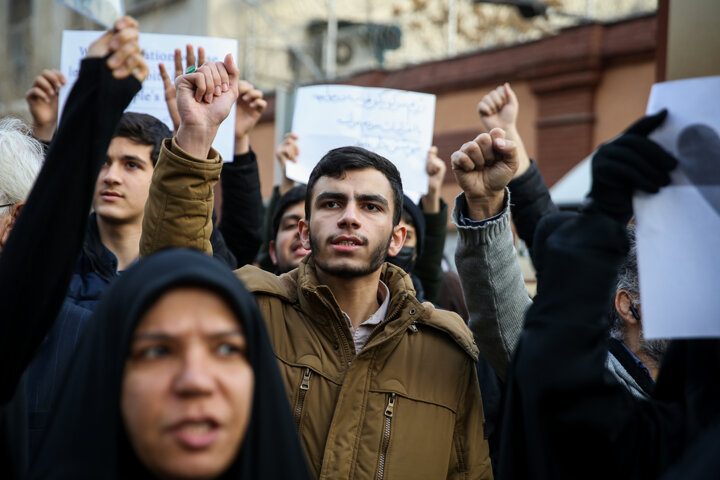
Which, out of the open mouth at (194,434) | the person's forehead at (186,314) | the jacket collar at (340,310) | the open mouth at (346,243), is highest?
the open mouth at (346,243)

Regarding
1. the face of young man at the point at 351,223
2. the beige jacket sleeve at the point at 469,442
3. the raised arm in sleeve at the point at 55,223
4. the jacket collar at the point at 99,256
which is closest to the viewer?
the raised arm in sleeve at the point at 55,223

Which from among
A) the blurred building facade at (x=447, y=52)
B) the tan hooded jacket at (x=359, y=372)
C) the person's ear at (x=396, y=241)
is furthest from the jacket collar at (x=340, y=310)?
the blurred building facade at (x=447, y=52)

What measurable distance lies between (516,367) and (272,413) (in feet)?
1.62

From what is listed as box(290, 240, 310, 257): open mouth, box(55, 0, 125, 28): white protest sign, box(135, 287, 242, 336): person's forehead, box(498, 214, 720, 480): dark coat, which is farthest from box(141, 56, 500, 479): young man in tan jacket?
box(290, 240, 310, 257): open mouth

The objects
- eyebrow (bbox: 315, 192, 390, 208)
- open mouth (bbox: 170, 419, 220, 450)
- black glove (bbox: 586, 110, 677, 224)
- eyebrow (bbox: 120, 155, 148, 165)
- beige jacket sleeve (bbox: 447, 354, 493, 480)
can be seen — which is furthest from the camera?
eyebrow (bbox: 120, 155, 148, 165)

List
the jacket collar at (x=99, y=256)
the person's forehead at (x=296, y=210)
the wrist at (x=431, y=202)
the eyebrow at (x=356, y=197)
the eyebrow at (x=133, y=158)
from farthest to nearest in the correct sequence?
the wrist at (x=431, y=202)
the person's forehead at (x=296, y=210)
the eyebrow at (x=133, y=158)
the jacket collar at (x=99, y=256)
the eyebrow at (x=356, y=197)

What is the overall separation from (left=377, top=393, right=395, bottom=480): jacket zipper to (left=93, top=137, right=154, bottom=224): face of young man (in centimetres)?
128

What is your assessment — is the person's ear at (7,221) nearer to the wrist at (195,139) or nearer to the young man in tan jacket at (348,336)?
the young man in tan jacket at (348,336)

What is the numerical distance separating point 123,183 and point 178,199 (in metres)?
0.89

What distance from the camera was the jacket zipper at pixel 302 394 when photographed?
2.38 metres

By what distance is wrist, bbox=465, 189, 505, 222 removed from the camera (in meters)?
2.45

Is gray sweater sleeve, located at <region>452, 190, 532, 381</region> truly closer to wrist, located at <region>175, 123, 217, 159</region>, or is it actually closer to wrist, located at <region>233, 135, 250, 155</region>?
wrist, located at <region>175, 123, 217, 159</region>

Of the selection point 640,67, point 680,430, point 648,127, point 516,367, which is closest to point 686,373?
point 680,430

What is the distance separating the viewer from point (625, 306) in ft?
9.07
